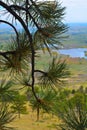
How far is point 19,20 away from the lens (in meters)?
1.15

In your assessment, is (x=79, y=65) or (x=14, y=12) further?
(x=79, y=65)

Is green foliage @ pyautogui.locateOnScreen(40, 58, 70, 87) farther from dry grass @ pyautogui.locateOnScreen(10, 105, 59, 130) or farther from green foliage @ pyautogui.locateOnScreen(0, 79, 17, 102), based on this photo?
dry grass @ pyautogui.locateOnScreen(10, 105, 59, 130)

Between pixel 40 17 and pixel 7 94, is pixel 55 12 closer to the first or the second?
pixel 40 17

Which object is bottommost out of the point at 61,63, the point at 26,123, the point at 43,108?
the point at 26,123

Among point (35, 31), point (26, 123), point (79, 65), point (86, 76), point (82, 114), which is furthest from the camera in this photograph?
point (79, 65)

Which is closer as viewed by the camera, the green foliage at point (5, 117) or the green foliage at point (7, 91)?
the green foliage at point (5, 117)

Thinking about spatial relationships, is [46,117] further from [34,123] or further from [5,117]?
[5,117]

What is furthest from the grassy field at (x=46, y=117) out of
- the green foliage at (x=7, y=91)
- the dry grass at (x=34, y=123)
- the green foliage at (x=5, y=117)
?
the green foliage at (x=5, y=117)

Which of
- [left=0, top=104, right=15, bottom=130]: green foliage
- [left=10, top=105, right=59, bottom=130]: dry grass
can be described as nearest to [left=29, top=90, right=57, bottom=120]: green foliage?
[left=0, top=104, right=15, bottom=130]: green foliage

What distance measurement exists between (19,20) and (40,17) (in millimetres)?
100

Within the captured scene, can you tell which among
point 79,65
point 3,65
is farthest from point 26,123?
point 79,65

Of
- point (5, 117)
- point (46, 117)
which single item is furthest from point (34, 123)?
point (5, 117)

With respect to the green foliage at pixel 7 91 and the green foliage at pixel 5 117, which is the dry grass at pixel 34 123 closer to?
the green foliage at pixel 7 91

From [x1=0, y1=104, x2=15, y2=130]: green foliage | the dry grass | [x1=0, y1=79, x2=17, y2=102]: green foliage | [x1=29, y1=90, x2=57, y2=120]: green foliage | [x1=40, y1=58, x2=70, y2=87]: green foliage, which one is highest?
[x1=40, y1=58, x2=70, y2=87]: green foliage
